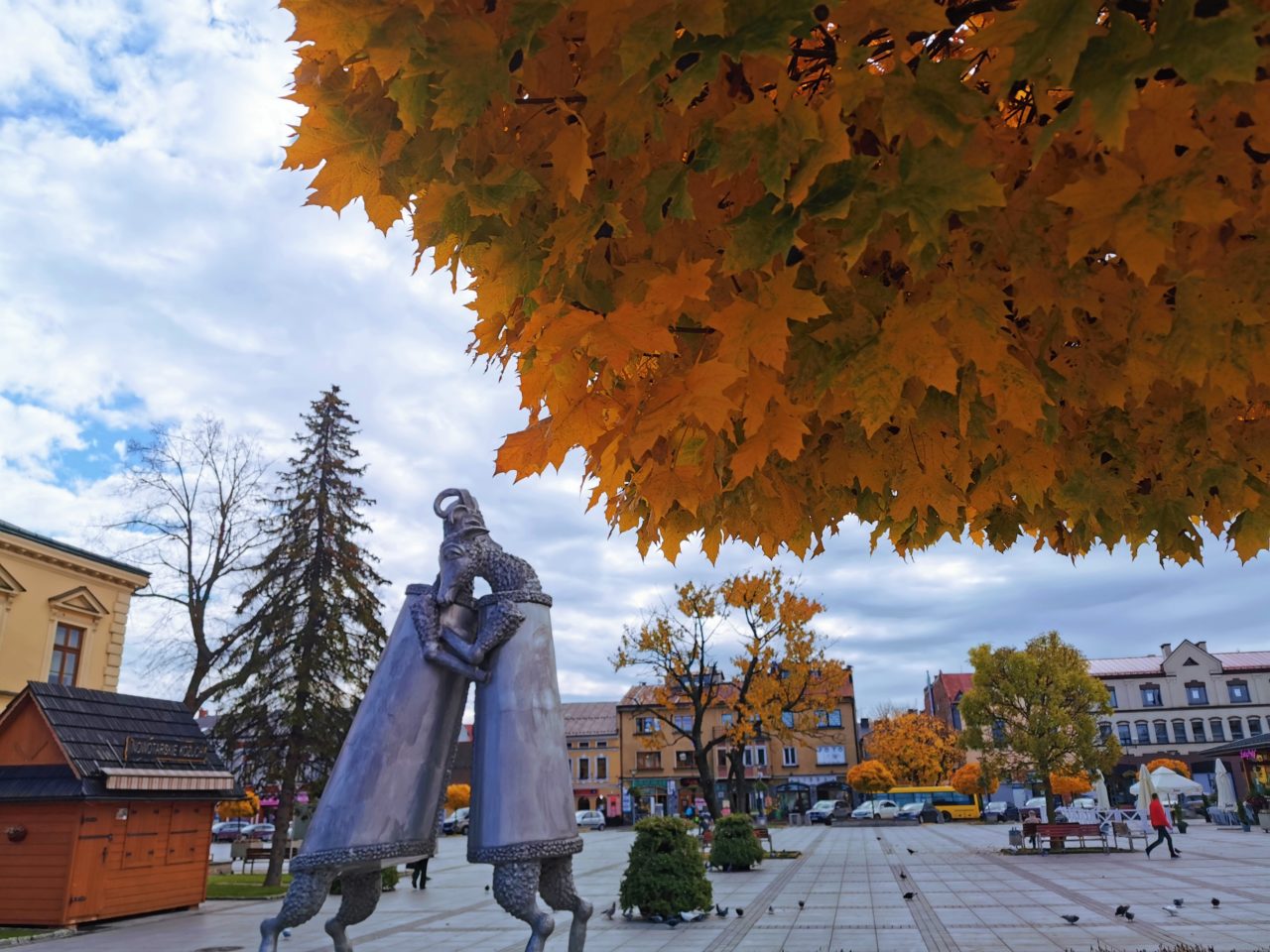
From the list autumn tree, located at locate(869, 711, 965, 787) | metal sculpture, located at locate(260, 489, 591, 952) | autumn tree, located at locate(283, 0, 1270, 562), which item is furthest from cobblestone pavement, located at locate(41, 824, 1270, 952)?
autumn tree, located at locate(869, 711, 965, 787)

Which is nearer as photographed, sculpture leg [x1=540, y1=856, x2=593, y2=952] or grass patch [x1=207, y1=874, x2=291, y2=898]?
sculpture leg [x1=540, y1=856, x2=593, y2=952]

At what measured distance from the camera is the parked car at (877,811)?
46500mm

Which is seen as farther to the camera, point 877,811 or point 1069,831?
point 877,811

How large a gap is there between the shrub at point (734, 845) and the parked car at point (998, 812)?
2786cm

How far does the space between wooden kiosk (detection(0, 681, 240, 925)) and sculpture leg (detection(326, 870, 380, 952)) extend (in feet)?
41.1

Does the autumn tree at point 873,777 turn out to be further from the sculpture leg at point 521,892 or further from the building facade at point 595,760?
the sculpture leg at point 521,892

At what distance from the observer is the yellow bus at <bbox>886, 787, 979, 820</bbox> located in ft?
153

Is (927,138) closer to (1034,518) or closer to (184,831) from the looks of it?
(1034,518)

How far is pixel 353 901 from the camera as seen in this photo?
4832 mm

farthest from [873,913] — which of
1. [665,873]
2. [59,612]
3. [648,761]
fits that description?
[648,761]

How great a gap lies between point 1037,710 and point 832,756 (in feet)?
124

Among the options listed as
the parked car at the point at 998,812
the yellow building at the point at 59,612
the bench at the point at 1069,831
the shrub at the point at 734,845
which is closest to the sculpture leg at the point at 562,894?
the shrub at the point at 734,845

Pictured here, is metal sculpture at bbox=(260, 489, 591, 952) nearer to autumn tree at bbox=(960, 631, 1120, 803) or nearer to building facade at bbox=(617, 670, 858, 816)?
autumn tree at bbox=(960, 631, 1120, 803)

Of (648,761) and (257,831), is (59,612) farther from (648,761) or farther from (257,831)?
(648,761)
